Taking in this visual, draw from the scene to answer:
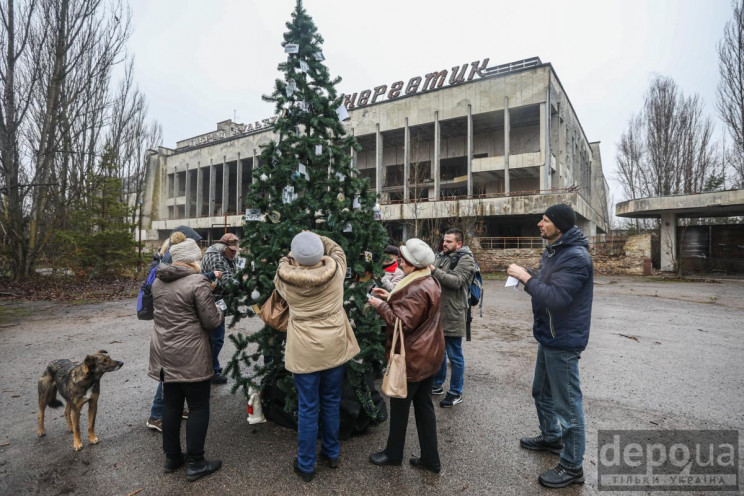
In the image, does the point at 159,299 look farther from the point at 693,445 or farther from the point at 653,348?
the point at 653,348

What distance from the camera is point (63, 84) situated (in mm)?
14820

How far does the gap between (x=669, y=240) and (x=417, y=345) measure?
86.5ft

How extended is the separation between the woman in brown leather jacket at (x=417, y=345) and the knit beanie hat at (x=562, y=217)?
1.00 meters

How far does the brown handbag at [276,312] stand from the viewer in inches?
115

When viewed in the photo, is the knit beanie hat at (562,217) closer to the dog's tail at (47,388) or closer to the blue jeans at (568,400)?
the blue jeans at (568,400)

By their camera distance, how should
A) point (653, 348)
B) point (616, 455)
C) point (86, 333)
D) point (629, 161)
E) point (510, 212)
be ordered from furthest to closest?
point (629, 161)
point (510, 212)
point (86, 333)
point (653, 348)
point (616, 455)

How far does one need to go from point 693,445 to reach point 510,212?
23.7 m

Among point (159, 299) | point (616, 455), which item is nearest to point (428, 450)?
point (616, 455)

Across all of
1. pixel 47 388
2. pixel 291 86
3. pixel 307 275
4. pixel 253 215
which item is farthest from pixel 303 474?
pixel 291 86

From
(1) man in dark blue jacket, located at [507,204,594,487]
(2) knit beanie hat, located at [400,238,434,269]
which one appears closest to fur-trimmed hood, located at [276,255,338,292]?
(2) knit beanie hat, located at [400,238,434,269]

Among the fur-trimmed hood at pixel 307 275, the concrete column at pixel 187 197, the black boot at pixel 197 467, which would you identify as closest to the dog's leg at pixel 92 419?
the black boot at pixel 197 467

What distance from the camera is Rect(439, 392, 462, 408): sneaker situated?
4.00m

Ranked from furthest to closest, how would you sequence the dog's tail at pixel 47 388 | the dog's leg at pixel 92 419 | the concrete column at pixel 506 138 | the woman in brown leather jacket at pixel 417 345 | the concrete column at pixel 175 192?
1. the concrete column at pixel 175 192
2. the concrete column at pixel 506 138
3. the dog's tail at pixel 47 388
4. the dog's leg at pixel 92 419
5. the woman in brown leather jacket at pixel 417 345

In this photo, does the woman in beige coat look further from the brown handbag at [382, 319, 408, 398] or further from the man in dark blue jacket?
the man in dark blue jacket
